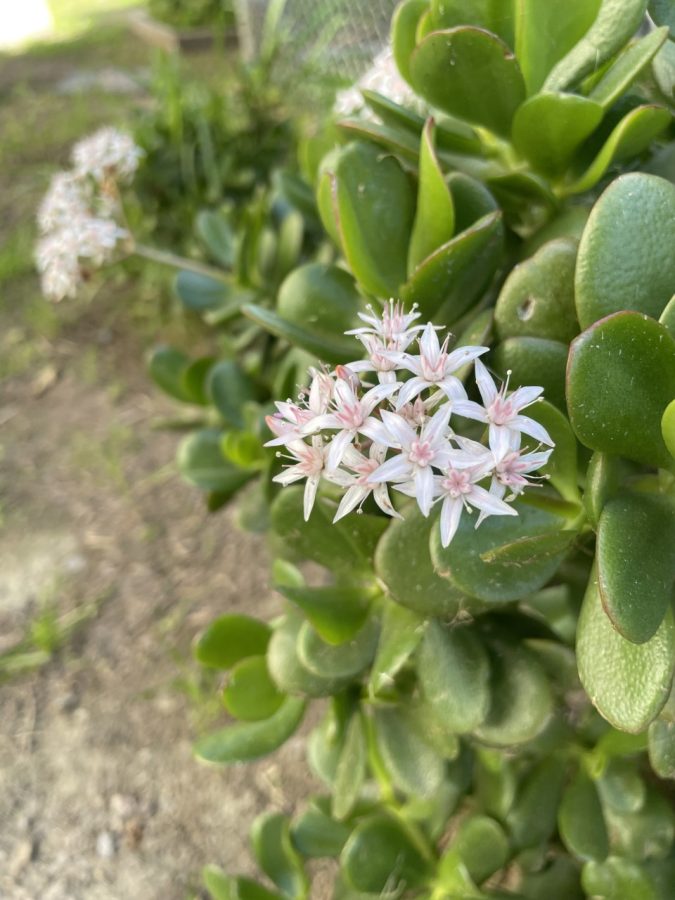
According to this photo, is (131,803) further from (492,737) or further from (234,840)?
(492,737)

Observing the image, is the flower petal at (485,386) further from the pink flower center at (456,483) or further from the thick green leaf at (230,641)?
the thick green leaf at (230,641)

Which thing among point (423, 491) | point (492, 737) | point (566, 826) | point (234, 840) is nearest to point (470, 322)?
point (423, 491)

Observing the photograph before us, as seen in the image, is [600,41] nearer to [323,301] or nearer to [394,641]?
[323,301]

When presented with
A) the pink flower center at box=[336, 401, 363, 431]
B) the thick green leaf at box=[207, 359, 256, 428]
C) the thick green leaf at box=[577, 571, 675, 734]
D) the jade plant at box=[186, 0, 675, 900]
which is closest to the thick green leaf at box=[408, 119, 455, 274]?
the jade plant at box=[186, 0, 675, 900]

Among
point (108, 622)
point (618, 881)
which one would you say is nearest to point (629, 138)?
point (618, 881)

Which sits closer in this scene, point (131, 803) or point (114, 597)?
point (131, 803)
